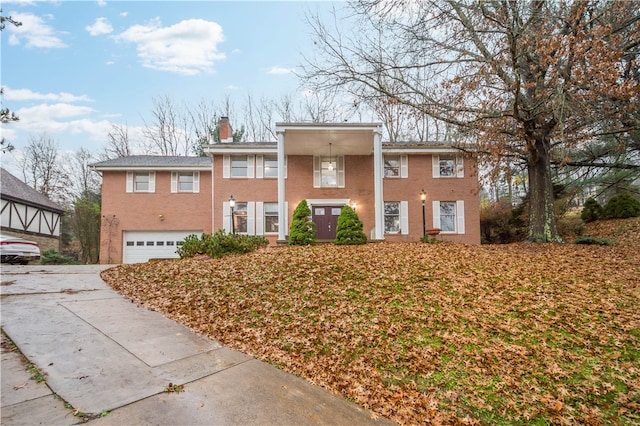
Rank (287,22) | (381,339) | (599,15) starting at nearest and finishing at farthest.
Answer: (381,339) < (599,15) < (287,22)

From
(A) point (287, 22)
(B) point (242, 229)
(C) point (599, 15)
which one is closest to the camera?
(C) point (599, 15)

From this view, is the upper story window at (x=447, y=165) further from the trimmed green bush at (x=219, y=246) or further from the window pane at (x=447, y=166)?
the trimmed green bush at (x=219, y=246)

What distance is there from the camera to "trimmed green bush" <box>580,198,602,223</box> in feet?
49.3

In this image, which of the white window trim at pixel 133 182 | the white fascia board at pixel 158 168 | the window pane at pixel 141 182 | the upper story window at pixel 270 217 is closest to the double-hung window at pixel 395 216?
the upper story window at pixel 270 217

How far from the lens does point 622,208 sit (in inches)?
564

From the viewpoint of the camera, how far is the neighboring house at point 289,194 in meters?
15.6

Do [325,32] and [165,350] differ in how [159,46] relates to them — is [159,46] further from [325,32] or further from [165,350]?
[165,350]

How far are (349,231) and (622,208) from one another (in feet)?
43.8

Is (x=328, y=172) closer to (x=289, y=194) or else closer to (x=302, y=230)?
(x=289, y=194)

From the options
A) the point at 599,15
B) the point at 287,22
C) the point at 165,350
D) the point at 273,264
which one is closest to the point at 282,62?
the point at 287,22

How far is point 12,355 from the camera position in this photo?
10.3 feet

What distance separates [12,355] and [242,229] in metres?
12.5

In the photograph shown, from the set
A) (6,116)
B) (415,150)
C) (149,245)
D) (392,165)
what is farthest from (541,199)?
(149,245)

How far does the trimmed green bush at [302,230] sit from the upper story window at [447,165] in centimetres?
808
